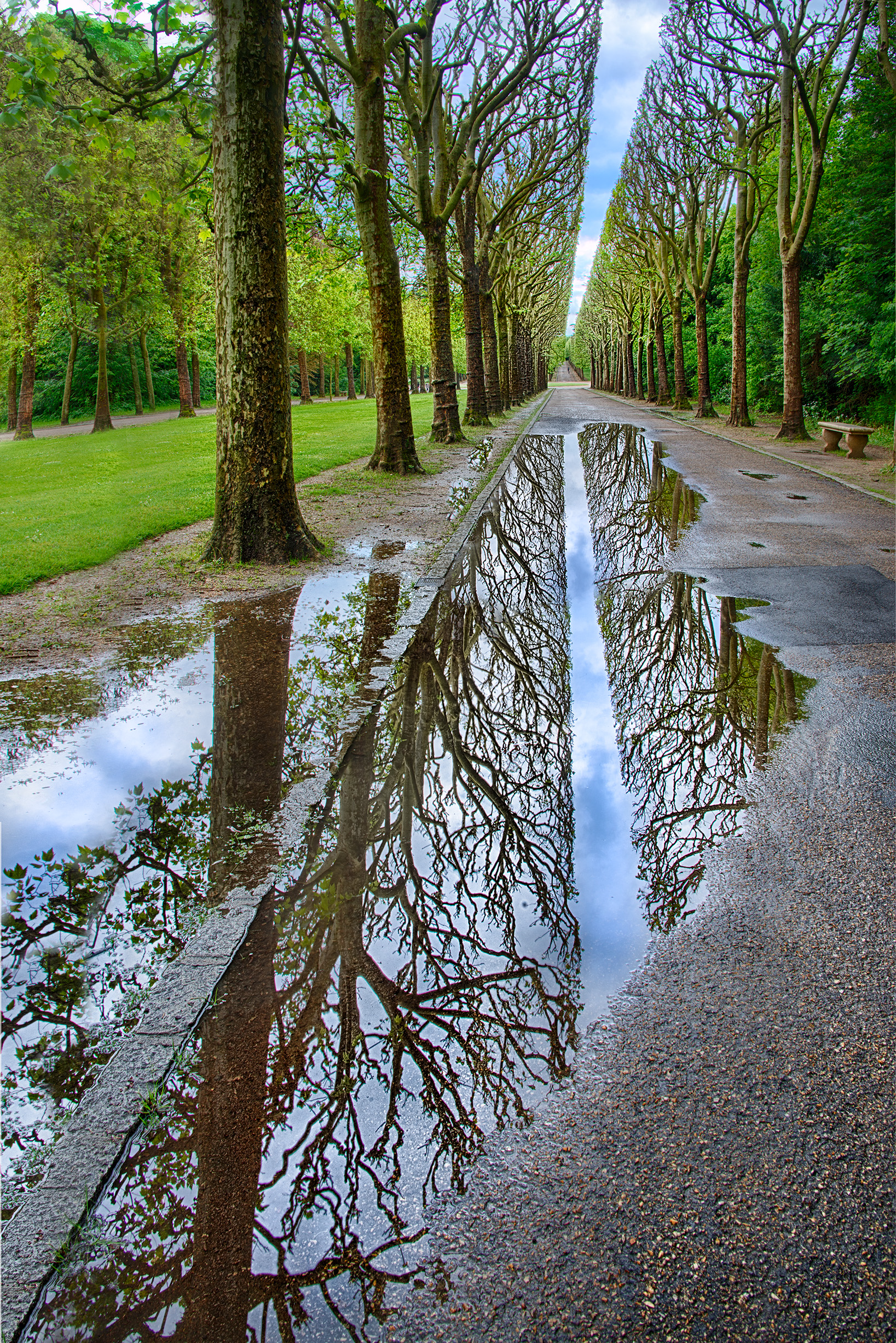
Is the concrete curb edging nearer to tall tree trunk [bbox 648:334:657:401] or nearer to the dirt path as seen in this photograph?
the dirt path

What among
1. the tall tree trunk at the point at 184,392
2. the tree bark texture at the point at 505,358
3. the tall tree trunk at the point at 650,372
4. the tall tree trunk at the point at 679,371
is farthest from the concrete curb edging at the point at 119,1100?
the tall tree trunk at the point at 650,372

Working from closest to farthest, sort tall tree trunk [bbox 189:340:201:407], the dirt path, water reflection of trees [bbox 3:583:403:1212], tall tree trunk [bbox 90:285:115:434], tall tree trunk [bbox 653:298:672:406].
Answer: water reflection of trees [bbox 3:583:403:1212] < the dirt path < tall tree trunk [bbox 90:285:115:434] < tall tree trunk [bbox 653:298:672:406] < tall tree trunk [bbox 189:340:201:407]

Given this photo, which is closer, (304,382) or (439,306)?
(439,306)

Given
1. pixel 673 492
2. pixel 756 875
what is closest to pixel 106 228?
pixel 673 492

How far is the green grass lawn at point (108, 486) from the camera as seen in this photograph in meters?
10.1

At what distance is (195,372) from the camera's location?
62.4 m

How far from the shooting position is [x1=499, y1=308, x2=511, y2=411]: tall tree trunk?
39.2 meters

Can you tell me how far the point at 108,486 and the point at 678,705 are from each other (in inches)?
560

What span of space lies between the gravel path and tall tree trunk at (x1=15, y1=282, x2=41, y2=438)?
34659mm

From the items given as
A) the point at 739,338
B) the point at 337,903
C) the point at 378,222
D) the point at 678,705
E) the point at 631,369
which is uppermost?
the point at 631,369

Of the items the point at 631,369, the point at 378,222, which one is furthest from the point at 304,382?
the point at 378,222

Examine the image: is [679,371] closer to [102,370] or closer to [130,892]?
[102,370]

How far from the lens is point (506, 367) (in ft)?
139

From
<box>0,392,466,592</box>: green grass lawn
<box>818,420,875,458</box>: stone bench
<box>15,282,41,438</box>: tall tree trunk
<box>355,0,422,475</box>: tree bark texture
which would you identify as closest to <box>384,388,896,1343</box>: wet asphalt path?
<box>0,392,466,592</box>: green grass lawn
